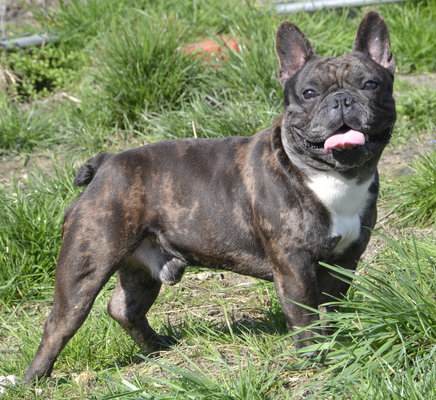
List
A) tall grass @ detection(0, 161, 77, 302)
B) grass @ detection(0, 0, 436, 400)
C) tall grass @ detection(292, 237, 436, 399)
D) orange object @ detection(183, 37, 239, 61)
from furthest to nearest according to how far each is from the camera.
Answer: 1. orange object @ detection(183, 37, 239, 61)
2. tall grass @ detection(0, 161, 77, 302)
3. grass @ detection(0, 0, 436, 400)
4. tall grass @ detection(292, 237, 436, 399)

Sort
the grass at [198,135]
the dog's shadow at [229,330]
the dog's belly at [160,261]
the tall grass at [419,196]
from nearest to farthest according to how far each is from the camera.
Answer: the grass at [198,135], the dog's belly at [160,261], the dog's shadow at [229,330], the tall grass at [419,196]

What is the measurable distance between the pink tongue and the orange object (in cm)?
407

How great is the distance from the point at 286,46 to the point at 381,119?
2.71 feet

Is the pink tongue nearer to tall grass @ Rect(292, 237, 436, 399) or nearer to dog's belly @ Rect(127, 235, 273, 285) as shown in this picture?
tall grass @ Rect(292, 237, 436, 399)

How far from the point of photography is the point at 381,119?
164 inches

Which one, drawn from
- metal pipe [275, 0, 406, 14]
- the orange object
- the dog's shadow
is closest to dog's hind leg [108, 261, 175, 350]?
the dog's shadow

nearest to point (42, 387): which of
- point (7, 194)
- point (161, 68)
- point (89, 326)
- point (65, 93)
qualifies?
point (89, 326)

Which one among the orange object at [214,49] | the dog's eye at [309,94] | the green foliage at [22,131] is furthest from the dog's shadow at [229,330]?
the orange object at [214,49]

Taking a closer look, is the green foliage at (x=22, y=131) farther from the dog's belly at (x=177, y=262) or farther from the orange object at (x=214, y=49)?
the dog's belly at (x=177, y=262)

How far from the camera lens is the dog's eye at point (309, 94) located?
14.1 ft

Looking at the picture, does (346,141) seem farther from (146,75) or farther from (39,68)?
(39,68)

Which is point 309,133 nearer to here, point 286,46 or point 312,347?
point 286,46

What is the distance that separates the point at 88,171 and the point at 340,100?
1.65 metres

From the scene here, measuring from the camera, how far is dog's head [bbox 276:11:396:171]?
13.3 feet
